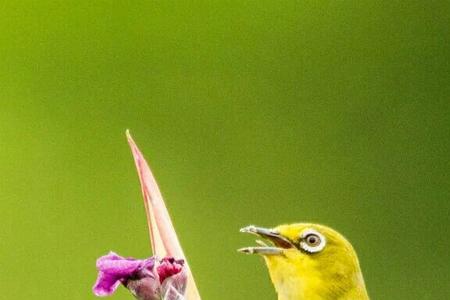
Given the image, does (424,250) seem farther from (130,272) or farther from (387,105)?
(130,272)

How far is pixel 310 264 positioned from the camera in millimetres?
2375

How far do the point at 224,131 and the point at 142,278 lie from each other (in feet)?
8.22

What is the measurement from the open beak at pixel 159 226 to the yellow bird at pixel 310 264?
2.55ft

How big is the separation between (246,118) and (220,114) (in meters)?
0.10

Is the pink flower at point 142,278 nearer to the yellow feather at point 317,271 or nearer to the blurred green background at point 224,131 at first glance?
the yellow feather at point 317,271

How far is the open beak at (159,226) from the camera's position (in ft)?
4.77

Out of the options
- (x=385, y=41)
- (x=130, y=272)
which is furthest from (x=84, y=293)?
(x=130, y=272)

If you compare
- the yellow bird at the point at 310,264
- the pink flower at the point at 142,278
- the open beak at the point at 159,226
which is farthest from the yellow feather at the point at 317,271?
the pink flower at the point at 142,278

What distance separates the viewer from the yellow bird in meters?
2.32

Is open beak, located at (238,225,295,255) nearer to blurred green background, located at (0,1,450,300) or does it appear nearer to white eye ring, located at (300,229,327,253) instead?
white eye ring, located at (300,229,327,253)

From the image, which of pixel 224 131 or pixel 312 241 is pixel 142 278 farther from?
pixel 224 131

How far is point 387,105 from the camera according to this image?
12.3 feet

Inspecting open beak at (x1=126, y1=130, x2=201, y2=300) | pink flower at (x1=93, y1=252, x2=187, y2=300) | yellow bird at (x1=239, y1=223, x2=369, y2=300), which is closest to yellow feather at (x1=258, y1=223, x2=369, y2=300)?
yellow bird at (x1=239, y1=223, x2=369, y2=300)

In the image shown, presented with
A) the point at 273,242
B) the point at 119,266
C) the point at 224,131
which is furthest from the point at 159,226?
the point at 224,131
